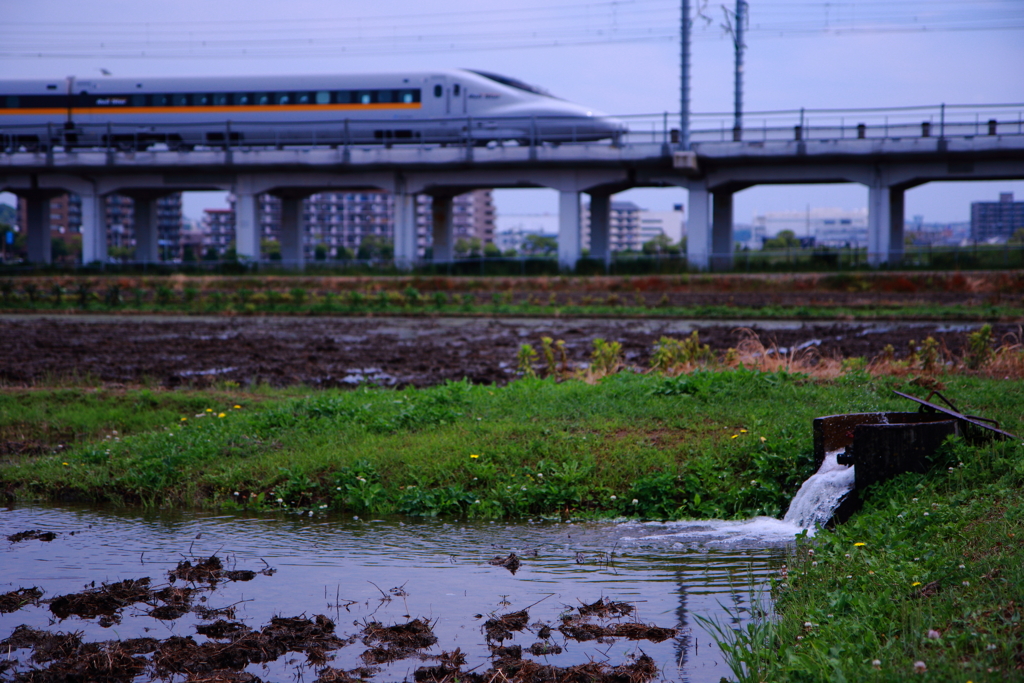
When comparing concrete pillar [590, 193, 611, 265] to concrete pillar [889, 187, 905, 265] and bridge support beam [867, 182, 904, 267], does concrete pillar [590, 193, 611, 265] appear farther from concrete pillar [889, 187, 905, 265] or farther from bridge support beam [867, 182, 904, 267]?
concrete pillar [889, 187, 905, 265]

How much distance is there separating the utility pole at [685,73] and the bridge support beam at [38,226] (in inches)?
1612

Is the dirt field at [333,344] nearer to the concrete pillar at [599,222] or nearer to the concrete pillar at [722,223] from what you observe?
the concrete pillar at [599,222]

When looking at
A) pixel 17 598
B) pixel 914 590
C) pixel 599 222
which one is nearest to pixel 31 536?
pixel 17 598

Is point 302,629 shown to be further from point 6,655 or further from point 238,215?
point 238,215

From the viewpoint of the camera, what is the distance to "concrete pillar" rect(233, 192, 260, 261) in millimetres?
52906

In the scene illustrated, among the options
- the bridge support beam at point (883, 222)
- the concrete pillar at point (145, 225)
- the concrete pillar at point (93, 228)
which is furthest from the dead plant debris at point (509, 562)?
the concrete pillar at point (145, 225)

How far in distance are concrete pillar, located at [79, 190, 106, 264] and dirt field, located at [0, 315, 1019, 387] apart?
2456 cm

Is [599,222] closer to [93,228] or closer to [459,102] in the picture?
[459,102]

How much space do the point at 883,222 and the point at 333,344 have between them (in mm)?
34401

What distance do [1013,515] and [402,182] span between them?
47570 millimetres

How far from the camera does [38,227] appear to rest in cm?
5975

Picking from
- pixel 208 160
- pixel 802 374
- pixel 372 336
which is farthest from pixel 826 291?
pixel 208 160

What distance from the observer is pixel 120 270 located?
5153 cm

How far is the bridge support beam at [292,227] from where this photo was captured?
2208 inches
